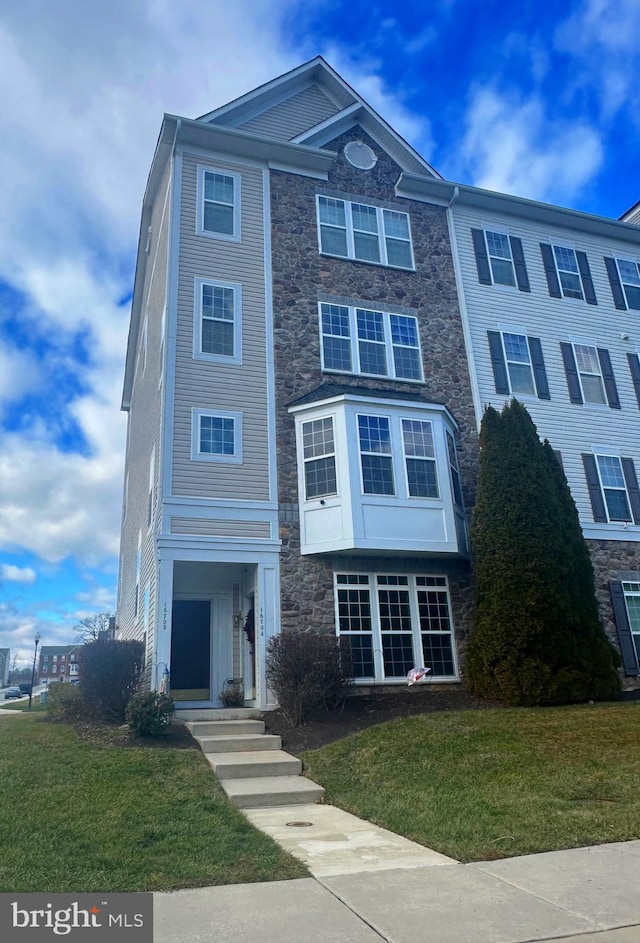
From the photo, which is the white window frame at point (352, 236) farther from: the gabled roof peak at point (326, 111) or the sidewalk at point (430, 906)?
the sidewalk at point (430, 906)

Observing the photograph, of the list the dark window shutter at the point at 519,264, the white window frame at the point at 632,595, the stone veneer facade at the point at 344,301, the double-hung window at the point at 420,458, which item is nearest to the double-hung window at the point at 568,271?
the dark window shutter at the point at 519,264

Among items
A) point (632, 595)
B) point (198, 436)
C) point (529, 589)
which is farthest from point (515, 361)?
point (198, 436)

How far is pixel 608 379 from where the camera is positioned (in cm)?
1739

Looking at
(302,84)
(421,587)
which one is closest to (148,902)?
(421,587)

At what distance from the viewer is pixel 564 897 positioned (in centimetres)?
388

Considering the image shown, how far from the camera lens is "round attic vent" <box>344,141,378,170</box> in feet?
54.6

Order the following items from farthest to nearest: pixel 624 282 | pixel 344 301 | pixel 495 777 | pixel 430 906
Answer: pixel 624 282, pixel 344 301, pixel 495 777, pixel 430 906

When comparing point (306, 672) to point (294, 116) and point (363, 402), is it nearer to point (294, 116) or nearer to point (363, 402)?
point (363, 402)

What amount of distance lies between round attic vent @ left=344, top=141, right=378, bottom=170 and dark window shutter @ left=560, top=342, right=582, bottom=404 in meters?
6.56

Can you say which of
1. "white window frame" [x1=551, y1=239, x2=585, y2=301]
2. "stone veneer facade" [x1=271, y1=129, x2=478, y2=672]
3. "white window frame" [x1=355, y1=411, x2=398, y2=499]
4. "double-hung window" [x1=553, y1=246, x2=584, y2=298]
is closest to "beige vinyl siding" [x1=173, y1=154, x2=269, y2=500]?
"stone veneer facade" [x1=271, y1=129, x2=478, y2=672]

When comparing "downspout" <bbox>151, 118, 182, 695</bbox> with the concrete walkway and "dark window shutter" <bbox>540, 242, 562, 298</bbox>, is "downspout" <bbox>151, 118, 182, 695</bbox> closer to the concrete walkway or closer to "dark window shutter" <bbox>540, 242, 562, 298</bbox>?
the concrete walkway

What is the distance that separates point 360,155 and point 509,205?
13.5 feet

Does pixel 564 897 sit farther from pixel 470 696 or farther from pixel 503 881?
pixel 470 696

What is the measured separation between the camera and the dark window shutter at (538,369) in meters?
16.4
